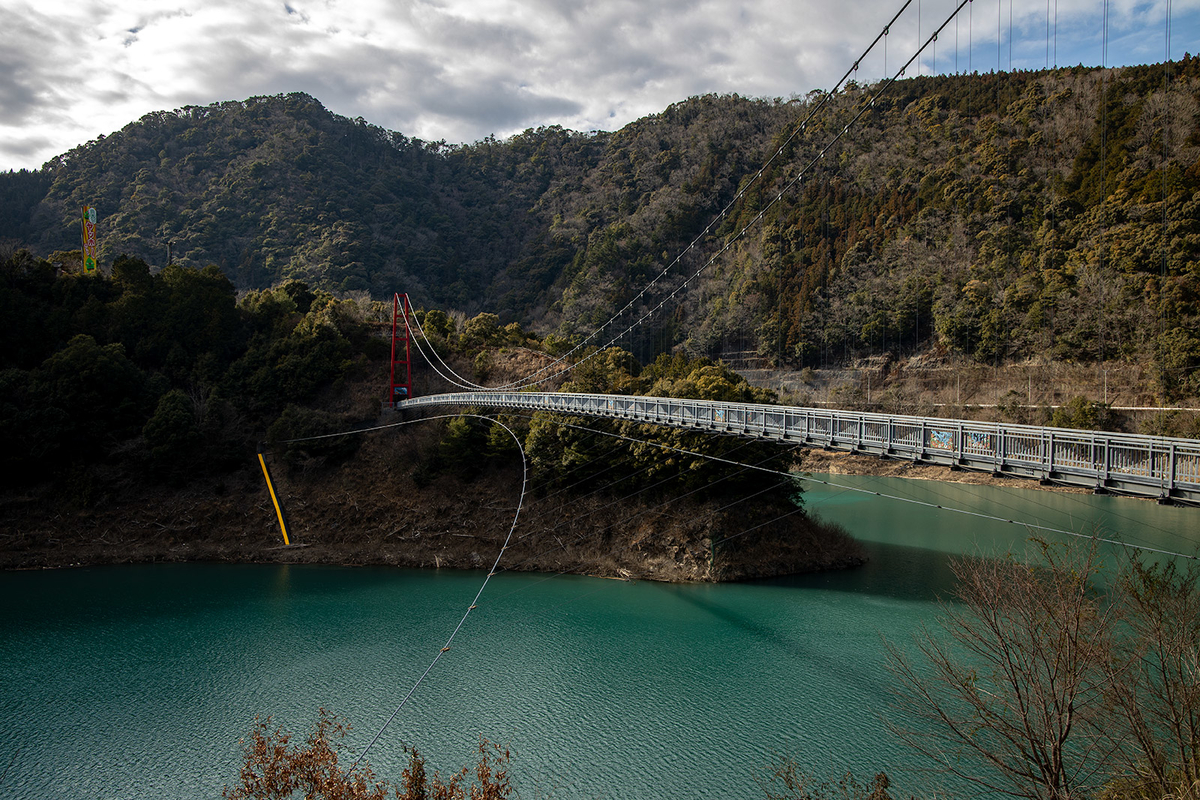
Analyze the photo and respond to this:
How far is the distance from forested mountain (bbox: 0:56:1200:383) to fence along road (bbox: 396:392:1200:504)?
11.5 meters

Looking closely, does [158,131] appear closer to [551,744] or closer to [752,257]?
[752,257]

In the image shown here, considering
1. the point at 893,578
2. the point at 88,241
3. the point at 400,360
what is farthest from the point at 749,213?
the point at 88,241

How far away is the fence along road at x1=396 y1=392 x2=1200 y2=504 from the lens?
658 cm

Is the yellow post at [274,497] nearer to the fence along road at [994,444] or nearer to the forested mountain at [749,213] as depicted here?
the fence along road at [994,444]

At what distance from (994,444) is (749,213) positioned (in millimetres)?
34420

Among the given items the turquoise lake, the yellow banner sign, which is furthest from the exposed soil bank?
the yellow banner sign

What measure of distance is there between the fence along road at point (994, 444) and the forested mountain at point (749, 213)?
37.7 ft

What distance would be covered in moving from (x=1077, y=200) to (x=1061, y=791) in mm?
28450

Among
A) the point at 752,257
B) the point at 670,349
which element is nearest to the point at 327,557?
the point at 670,349

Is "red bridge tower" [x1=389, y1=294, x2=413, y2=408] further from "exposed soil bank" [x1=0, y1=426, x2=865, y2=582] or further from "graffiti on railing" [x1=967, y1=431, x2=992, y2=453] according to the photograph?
"graffiti on railing" [x1=967, y1=431, x2=992, y2=453]

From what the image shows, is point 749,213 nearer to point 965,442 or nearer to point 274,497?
point 274,497

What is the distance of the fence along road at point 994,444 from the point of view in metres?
6.58

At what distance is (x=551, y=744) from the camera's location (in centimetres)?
935

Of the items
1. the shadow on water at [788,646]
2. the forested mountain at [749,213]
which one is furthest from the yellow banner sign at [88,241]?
the shadow on water at [788,646]
